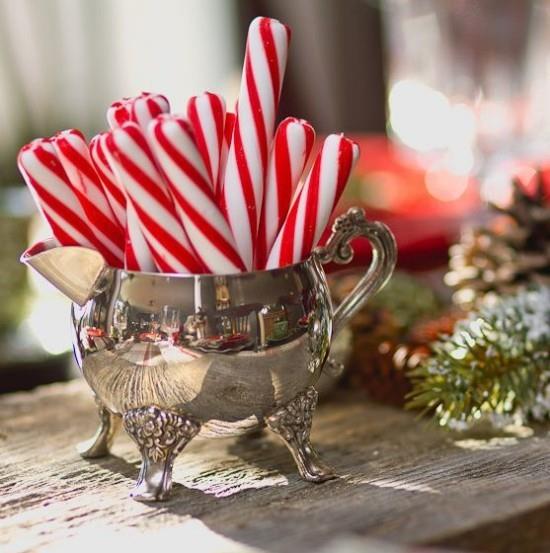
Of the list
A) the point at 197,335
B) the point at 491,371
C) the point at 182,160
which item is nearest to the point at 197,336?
the point at 197,335

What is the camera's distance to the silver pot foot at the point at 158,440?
23.0 inches

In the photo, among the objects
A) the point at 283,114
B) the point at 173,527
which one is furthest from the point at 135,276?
the point at 283,114

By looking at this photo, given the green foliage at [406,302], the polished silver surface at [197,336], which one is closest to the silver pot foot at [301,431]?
the polished silver surface at [197,336]

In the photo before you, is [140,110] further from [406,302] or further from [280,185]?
[406,302]

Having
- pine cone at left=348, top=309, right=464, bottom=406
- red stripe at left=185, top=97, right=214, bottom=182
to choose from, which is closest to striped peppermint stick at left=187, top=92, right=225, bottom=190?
red stripe at left=185, top=97, right=214, bottom=182

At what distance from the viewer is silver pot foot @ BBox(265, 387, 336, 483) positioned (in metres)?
0.60

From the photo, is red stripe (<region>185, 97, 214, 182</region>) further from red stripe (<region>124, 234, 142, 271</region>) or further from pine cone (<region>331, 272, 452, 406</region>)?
pine cone (<region>331, 272, 452, 406</region>)

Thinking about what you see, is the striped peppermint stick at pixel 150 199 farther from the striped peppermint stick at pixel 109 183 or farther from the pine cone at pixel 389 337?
the pine cone at pixel 389 337

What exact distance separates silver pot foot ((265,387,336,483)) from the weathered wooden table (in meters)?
0.01

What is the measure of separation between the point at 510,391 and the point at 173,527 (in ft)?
0.91

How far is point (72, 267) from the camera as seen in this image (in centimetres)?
60

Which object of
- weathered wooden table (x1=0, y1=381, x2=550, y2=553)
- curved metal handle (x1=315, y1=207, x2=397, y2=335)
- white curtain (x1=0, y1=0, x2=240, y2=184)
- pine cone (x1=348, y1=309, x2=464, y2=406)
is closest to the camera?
weathered wooden table (x1=0, y1=381, x2=550, y2=553)

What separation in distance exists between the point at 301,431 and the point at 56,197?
21 cm

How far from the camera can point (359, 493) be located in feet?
1.91
